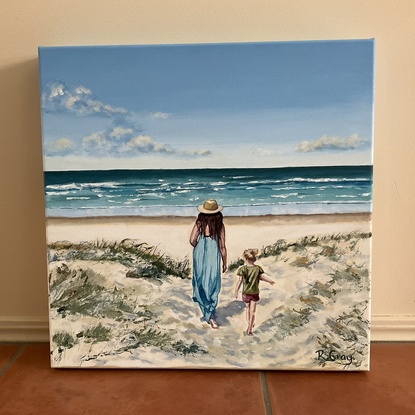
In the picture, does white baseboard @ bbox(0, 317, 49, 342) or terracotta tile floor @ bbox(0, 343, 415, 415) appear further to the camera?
white baseboard @ bbox(0, 317, 49, 342)

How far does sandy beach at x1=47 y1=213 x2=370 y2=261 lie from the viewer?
756 millimetres

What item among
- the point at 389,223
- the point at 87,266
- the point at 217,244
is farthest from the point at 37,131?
the point at 389,223

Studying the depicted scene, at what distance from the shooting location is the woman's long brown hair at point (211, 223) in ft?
2.50

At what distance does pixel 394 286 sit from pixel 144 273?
0.42 m

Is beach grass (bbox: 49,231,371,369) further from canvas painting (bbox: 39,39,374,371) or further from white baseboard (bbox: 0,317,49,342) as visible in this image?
white baseboard (bbox: 0,317,49,342)

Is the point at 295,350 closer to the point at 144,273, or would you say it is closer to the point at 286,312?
the point at 286,312

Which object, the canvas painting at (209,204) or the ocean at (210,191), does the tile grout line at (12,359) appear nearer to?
the canvas painting at (209,204)

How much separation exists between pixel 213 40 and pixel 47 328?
0.57 metres

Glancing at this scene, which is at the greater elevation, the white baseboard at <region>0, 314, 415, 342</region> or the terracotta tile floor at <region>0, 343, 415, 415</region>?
the white baseboard at <region>0, 314, 415, 342</region>

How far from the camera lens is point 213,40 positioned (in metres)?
0.79

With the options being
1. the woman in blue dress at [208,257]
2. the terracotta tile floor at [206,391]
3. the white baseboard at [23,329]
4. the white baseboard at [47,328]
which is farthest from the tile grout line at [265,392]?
the white baseboard at [23,329]

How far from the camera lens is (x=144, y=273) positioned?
0.78 metres
